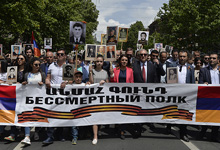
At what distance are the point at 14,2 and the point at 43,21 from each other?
1056 centimetres

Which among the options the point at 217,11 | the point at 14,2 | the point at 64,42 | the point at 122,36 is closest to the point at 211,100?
the point at 122,36

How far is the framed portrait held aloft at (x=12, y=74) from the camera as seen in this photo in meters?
4.96

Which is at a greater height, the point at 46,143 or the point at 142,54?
the point at 142,54

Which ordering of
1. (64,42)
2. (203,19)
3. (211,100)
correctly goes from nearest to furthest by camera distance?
(211,100) < (203,19) < (64,42)

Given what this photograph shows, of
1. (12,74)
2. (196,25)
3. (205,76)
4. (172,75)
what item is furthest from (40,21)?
(205,76)

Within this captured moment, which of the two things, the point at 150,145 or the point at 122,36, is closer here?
the point at 150,145

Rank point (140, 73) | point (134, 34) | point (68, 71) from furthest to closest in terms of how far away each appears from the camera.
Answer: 1. point (134, 34)
2. point (140, 73)
3. point (68, 71)

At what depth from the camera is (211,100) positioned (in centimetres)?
525

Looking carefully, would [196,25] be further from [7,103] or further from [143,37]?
[7,103]

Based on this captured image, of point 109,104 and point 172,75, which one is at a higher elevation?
point 172,75

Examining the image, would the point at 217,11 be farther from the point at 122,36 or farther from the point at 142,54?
the point at 142,54

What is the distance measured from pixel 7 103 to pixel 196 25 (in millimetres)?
22840

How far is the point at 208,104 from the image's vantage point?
5.27 metres

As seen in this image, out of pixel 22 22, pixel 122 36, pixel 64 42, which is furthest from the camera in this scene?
pixel 64 42
